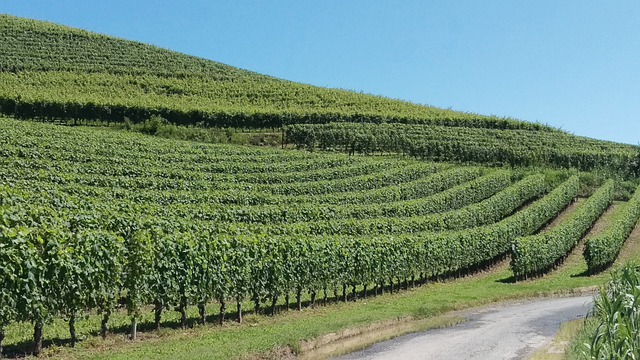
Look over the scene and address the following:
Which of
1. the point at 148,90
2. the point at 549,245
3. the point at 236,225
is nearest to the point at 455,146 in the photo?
the point at 549,245

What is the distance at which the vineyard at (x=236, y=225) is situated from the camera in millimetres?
19000

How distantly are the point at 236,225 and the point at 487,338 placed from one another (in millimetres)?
14070

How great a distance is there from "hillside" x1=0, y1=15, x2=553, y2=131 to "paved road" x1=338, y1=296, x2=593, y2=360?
56789 millimetres

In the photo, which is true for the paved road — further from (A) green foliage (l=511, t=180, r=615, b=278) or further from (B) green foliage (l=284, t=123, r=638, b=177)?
(B) green foliage (l=284, t=123, r=638, b=177)

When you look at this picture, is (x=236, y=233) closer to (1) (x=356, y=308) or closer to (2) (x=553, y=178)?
(1) (x=356, y=308)

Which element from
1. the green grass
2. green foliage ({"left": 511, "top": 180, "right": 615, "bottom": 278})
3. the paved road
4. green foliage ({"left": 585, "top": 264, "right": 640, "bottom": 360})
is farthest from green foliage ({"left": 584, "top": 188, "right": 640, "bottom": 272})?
green foliage ({"left": 585, "top": 264, "right": 640, "bottom": 360})

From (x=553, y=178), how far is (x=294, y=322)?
54.7 meters

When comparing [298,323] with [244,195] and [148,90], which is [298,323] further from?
[148,90]

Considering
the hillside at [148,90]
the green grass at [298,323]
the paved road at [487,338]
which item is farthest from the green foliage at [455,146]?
the paved road at [487,338]

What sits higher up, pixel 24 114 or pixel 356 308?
pixel 24 114

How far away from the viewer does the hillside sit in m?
75.7

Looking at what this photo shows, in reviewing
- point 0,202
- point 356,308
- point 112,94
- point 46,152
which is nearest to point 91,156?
point 46,152

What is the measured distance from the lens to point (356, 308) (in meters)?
29.0

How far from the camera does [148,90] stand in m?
94.2
